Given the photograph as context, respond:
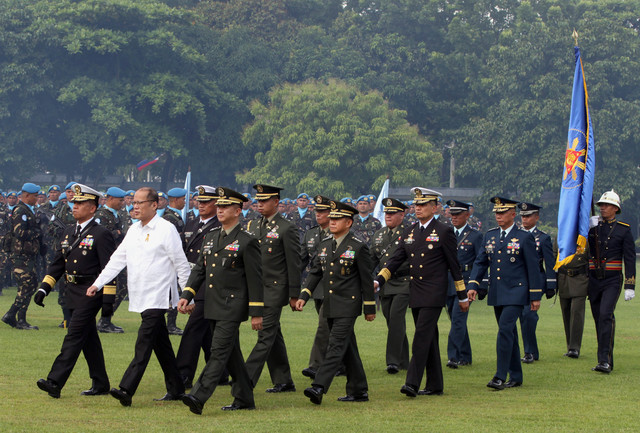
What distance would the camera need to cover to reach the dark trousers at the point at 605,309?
1191 cm

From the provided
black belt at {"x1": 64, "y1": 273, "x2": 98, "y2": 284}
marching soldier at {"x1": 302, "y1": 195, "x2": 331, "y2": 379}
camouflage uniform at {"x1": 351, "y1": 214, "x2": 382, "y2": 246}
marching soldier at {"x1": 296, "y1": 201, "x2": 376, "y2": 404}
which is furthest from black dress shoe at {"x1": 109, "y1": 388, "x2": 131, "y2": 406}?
camouflage uniform at {"x1": 351, "y1": 214, "x2": 382, "y2": 246}

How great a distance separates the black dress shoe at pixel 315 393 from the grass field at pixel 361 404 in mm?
88

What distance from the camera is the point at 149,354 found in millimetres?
9086

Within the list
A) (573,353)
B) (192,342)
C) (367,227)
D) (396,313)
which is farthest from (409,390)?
(367,227)

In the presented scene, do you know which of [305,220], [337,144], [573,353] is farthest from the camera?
[337,144]

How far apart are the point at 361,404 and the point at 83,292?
2.89 metres

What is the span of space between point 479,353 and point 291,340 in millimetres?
2740

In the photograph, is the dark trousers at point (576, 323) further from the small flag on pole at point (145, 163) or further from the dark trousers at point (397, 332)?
the small flag on pole at point (145, 163)

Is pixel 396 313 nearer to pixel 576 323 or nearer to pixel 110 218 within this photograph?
pixel 576 323

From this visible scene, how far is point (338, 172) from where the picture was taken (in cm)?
4947

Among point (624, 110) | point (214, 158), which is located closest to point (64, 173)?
point (214, 158)

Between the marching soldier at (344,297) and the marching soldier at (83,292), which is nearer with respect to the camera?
the marching soldier at (83,292)

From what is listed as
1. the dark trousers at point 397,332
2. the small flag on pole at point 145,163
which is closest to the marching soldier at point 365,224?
the dark trousers at point 397,332

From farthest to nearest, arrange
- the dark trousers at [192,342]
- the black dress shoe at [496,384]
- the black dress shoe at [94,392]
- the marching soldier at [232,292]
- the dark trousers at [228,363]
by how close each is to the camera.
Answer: the black dress shoe at [496,384], the dark trousers at [192,342], the black dress shoe at [94,392], the marching soldier at [232,292], the dark trousers at [228,363]
